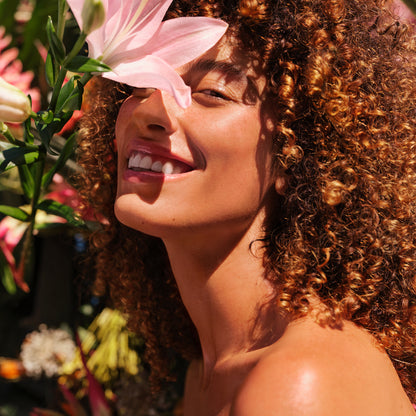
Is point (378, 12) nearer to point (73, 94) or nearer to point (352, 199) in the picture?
point (352, 199)

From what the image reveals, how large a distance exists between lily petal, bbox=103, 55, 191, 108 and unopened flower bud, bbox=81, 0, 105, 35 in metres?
0.08

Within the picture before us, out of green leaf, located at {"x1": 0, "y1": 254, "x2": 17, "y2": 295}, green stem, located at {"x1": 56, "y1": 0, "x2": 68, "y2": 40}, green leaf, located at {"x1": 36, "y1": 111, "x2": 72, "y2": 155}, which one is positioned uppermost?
green stem, located at {"x1": 56, "y1": 0, "x2": 68, "y2": 40}

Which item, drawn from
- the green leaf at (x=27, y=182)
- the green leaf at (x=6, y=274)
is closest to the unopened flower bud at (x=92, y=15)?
the green leaf at (x=27, y=182)

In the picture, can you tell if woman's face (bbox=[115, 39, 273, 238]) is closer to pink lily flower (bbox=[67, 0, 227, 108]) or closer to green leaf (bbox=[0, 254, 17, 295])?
pink lily flower (bbox=[67, 0, 227, 108])

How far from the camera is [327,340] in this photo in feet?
3.43

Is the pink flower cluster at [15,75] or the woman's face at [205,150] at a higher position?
the woman's face at [205,150]

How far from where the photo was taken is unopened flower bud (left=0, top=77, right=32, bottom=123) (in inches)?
37.8

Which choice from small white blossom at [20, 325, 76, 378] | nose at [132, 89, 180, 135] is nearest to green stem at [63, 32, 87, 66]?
nose at [132, 89, 180, 135]

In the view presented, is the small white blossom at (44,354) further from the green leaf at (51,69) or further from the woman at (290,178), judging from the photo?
the green leaf at (51,69)

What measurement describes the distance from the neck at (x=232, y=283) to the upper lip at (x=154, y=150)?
13 cm

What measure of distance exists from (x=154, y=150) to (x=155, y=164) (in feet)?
0.08

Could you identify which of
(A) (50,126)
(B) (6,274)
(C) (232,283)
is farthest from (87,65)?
(B) (6,274)

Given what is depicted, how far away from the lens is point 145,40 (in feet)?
3.34

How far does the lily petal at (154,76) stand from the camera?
0.96 meters
